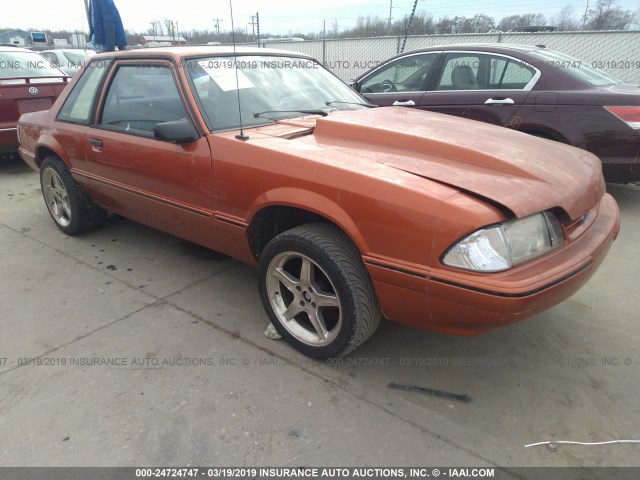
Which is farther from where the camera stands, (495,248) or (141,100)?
(141,100)

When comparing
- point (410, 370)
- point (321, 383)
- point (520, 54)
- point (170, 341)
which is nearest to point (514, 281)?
point (410, 370)

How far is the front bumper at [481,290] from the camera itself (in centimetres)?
181

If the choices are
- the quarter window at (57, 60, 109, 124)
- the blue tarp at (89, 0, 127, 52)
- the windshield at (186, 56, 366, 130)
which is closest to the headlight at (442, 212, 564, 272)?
the windshield at (186, 56, 366, 130)

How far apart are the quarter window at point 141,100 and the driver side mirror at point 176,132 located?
231mm

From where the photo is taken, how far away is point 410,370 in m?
2.43

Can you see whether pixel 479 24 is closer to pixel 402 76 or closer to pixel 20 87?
pixel 402 76

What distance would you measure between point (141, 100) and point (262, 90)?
92 cm

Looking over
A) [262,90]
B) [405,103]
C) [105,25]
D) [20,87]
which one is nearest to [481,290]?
[262,90]

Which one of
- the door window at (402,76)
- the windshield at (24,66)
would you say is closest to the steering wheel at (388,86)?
the door window at (402,76)

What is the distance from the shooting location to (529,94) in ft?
15.3

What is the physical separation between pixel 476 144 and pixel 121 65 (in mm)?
2702

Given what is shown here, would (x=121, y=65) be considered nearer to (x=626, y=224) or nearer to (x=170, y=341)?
(x=170, y=341)

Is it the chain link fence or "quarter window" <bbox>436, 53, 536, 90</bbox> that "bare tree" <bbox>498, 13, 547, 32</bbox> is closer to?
the chain link fence

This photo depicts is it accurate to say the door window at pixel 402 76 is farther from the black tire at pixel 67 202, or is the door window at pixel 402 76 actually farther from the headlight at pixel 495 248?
the headlight at pixel 495 248
